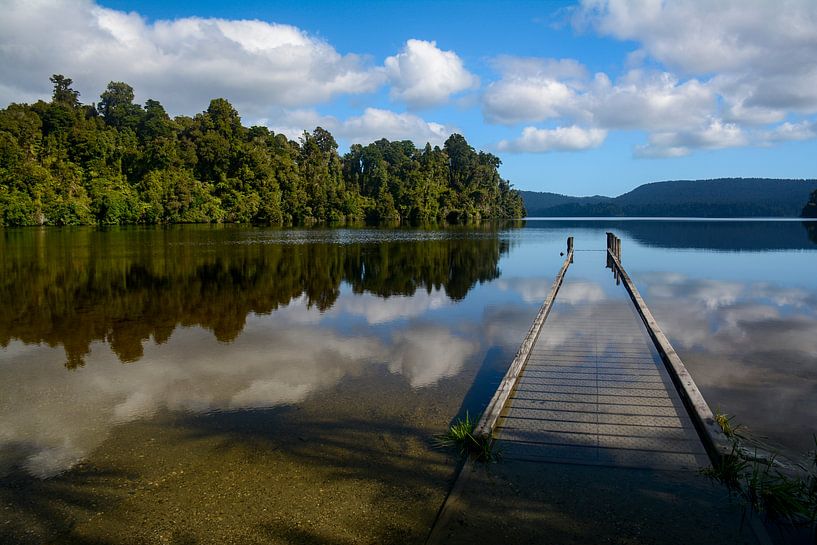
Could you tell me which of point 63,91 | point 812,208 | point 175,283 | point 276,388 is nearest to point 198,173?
point 63,91

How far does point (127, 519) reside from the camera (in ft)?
14.5

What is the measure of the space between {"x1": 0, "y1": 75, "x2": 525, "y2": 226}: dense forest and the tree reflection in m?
39.2

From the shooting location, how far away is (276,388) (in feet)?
25.6

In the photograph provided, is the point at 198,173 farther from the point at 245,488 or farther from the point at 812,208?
the point at 812,208

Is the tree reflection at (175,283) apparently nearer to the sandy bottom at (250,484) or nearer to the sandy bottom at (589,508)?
the sandy bottom at (250,484)

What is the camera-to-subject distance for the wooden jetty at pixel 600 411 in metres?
5.42

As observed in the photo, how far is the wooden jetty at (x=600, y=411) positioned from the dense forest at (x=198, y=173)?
68826mm

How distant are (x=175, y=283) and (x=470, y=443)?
15.4 meters

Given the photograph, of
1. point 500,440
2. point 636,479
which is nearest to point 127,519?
point 500,440

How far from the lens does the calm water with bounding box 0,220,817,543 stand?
4.60 meters

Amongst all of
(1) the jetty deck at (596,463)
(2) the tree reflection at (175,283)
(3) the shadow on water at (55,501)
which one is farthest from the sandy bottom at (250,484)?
(2) the tree reflection at (175,283)

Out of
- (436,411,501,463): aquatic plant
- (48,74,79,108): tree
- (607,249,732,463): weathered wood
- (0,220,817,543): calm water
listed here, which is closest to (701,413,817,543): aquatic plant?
(607,249,732,463): weathered wood

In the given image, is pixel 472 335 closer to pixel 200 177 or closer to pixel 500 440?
pixel 500 440

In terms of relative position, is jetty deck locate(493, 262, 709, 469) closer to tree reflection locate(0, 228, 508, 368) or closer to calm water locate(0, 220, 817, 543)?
calm water locate(0, 220, 817, 543)
